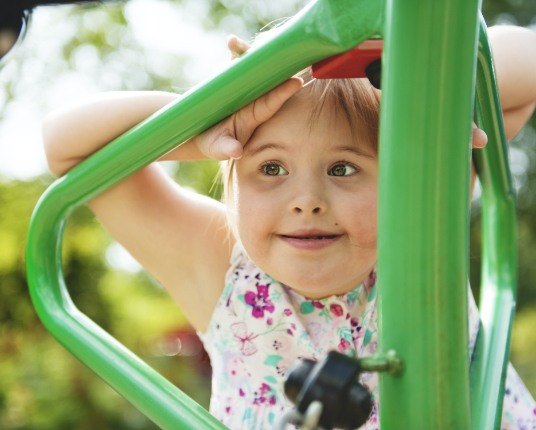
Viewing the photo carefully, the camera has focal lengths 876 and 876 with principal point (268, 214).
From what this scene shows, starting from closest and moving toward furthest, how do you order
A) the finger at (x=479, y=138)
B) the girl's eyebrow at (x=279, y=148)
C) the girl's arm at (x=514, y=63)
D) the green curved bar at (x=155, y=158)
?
the green curved bar at (x=155, y=158) < the finger at (x=479, y=138) < the girl's eyebrow at (x=279, y=148) < the girl's arm at (x=514, y=63)

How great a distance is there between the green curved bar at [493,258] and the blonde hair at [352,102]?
12cm

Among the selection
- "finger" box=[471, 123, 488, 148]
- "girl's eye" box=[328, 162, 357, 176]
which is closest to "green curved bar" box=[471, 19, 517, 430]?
"finger" box=[471, 123, 488, 148]

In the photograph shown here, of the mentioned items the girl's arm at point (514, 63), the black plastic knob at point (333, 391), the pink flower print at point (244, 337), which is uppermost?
the girl's arm at point (514, 63)

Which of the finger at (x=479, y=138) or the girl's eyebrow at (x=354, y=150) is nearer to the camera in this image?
the finger at (x=479, y=138)

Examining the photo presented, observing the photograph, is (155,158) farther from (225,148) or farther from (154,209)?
(154,209)

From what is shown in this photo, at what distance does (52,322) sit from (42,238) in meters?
0.10

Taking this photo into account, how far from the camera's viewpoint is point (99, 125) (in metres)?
1.01

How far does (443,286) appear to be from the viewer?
0.60 m

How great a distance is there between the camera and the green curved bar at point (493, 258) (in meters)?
0.79

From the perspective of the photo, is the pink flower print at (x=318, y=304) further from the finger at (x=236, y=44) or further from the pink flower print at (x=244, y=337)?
the finger at (x=236, y=44)

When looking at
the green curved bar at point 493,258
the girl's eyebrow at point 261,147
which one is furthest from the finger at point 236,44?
the green curved bar at point 493,258

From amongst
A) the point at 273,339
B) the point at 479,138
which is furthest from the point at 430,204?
the point at 273,339

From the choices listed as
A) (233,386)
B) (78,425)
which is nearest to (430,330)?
(233,386)

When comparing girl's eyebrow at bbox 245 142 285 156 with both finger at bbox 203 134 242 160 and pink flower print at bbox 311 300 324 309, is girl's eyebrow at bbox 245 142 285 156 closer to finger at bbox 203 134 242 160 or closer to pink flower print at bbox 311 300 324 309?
finger at bbox 203 134 242 160
